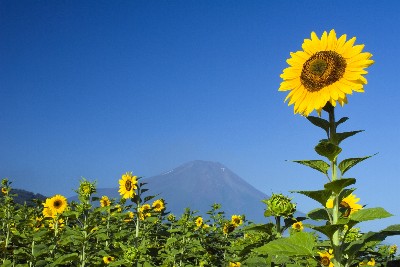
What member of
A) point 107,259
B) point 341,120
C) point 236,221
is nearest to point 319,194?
point 341,120

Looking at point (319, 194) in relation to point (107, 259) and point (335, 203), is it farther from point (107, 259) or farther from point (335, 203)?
point (107, 259)

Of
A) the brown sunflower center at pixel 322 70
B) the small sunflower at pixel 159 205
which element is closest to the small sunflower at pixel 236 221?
the small sunflower at pixel 159 205

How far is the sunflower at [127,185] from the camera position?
11.3 meters

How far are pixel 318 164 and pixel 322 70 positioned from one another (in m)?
0.75

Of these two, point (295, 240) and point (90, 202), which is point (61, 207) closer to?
point (90, 202)

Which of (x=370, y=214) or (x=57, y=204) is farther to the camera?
(x=57, y=204)

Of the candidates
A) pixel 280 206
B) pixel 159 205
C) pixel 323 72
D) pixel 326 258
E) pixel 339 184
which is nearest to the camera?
pixel 339 184

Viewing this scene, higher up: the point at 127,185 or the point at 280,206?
the point at 127,185

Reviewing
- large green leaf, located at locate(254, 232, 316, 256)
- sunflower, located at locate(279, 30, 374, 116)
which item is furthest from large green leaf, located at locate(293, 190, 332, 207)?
sunflower, located at locate(279, 30, 374, 116)

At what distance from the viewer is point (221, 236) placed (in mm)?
13734

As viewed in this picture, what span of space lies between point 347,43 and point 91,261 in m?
6.46

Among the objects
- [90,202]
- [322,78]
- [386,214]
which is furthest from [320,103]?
[90,202]

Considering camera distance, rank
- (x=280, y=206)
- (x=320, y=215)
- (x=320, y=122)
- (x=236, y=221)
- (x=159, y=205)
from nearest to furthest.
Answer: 1. (x=320, y=122)
2. (x=320, y=215)
3. (x=280, y=206)
4. (x=236, y=221)
5. (x=159, y=205)

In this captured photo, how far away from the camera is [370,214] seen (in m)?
→ 2.90
